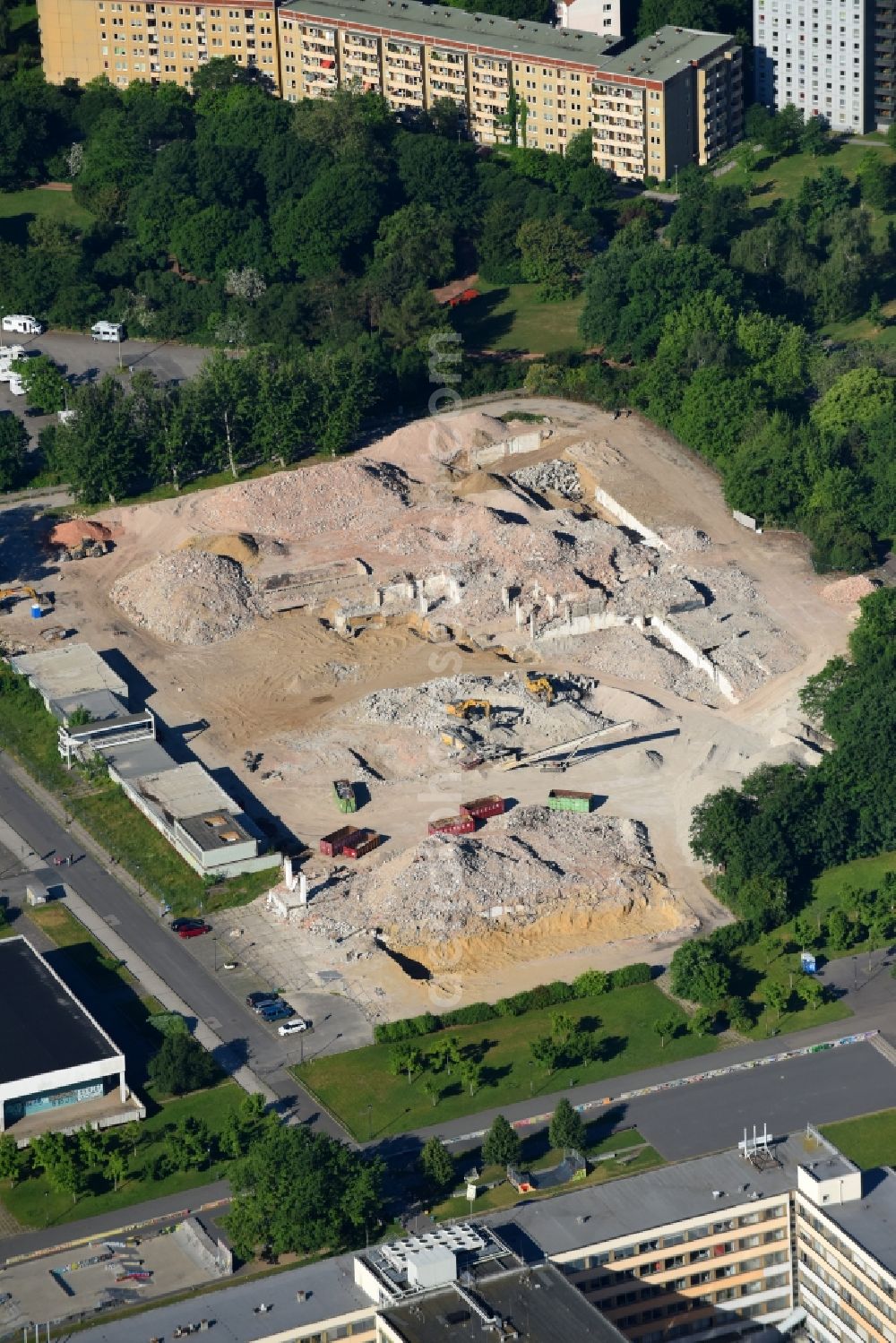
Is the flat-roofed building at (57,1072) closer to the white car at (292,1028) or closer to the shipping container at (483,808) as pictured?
the white car at (292,1028)

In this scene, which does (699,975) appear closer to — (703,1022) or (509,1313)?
(703,1022)

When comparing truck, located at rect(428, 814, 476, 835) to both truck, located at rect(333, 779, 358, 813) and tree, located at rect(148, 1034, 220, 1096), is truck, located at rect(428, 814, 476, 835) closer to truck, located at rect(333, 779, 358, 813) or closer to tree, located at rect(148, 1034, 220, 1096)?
truck, located at rect(333, 779, 358, 813)

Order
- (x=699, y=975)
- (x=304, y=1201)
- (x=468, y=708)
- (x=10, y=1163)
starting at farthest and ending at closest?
1. (x=468, y=708)
2. (x=699, y=975)
3. (x=10, y=1163)
4. (x=304, y=1201)

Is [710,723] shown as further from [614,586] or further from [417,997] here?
[417,997]

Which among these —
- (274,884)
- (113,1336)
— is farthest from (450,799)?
(113,1336)

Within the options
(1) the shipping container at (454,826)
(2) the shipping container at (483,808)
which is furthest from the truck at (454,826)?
(2) the shipping container at (483,808)

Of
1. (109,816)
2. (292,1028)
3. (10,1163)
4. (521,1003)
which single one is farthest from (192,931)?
(10,1163)
